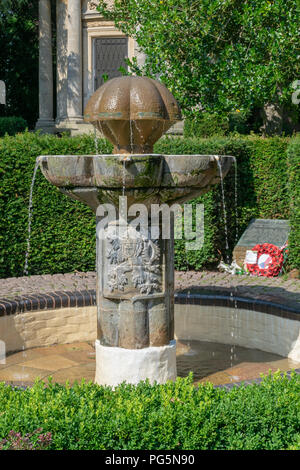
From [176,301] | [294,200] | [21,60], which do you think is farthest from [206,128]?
[21,60]

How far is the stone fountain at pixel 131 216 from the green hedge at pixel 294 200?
17.1 ft

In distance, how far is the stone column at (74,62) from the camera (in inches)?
850

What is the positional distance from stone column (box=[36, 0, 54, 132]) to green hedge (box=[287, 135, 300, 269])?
13.2 metres

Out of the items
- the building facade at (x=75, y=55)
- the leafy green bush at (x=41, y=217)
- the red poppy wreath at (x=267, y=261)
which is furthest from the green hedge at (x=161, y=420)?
the building facade at (x=75, y=55)

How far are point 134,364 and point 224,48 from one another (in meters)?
10.2

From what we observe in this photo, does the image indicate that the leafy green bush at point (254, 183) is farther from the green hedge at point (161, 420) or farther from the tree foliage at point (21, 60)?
the tree foliage at point (21, 60)

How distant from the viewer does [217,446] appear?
3682 millimetres

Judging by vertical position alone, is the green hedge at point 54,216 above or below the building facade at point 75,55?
below

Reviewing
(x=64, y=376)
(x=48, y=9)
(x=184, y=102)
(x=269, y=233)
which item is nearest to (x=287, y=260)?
(x=269, y=233)

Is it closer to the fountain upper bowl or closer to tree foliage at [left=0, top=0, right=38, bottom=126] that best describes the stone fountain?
the fountain upper bowl

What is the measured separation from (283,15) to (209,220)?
192 inches

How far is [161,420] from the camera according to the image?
368 cm
